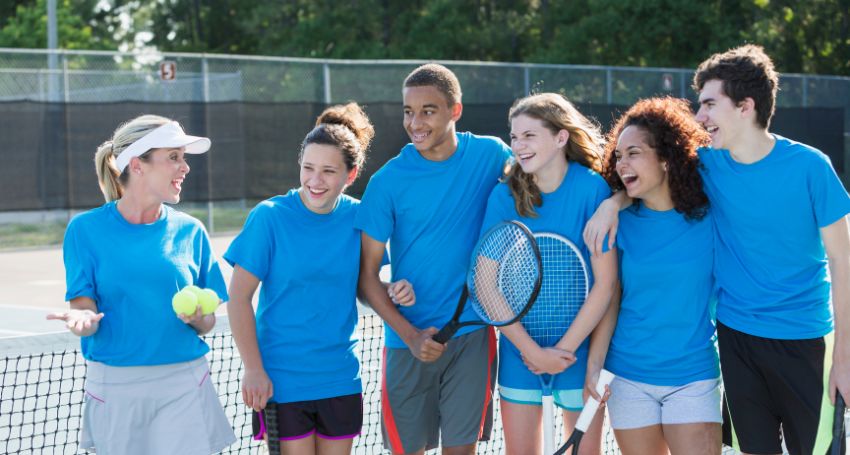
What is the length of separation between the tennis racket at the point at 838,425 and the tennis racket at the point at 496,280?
1110mm

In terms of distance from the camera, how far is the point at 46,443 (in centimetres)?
564

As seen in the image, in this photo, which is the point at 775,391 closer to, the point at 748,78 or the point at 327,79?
the point at 748,78

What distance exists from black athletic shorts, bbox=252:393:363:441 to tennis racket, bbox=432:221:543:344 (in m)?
0.42

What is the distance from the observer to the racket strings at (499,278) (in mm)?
3613

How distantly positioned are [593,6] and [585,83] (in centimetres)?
909

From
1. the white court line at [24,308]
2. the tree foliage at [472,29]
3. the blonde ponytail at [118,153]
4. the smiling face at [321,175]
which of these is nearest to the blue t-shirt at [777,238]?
the smiling face at [321,175]

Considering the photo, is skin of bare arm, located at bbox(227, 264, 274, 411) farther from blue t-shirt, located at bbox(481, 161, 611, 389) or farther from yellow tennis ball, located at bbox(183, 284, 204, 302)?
blue t-shirt, located at bbox(481, 161, 611, 389)

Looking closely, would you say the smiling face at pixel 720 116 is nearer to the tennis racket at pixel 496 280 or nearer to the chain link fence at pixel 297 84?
the tennis racket at pixel 496 280

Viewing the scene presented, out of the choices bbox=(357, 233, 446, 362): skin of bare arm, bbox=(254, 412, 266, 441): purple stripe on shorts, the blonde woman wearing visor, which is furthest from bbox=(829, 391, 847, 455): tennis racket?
the blonde woman wearing visor

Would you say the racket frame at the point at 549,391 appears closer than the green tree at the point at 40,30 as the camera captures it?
Yes

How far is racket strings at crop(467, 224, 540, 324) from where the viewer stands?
3.61m

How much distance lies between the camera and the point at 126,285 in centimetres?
346

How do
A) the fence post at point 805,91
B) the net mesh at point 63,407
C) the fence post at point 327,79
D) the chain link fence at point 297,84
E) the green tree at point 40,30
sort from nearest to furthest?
the net mesh at point 63,407 → the chain link fence at point 297,84 → the fence post at point 327,79 → the fence post at point 805,91 → the green tree at point 40,30

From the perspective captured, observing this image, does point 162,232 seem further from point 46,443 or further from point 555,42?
point 555,42
